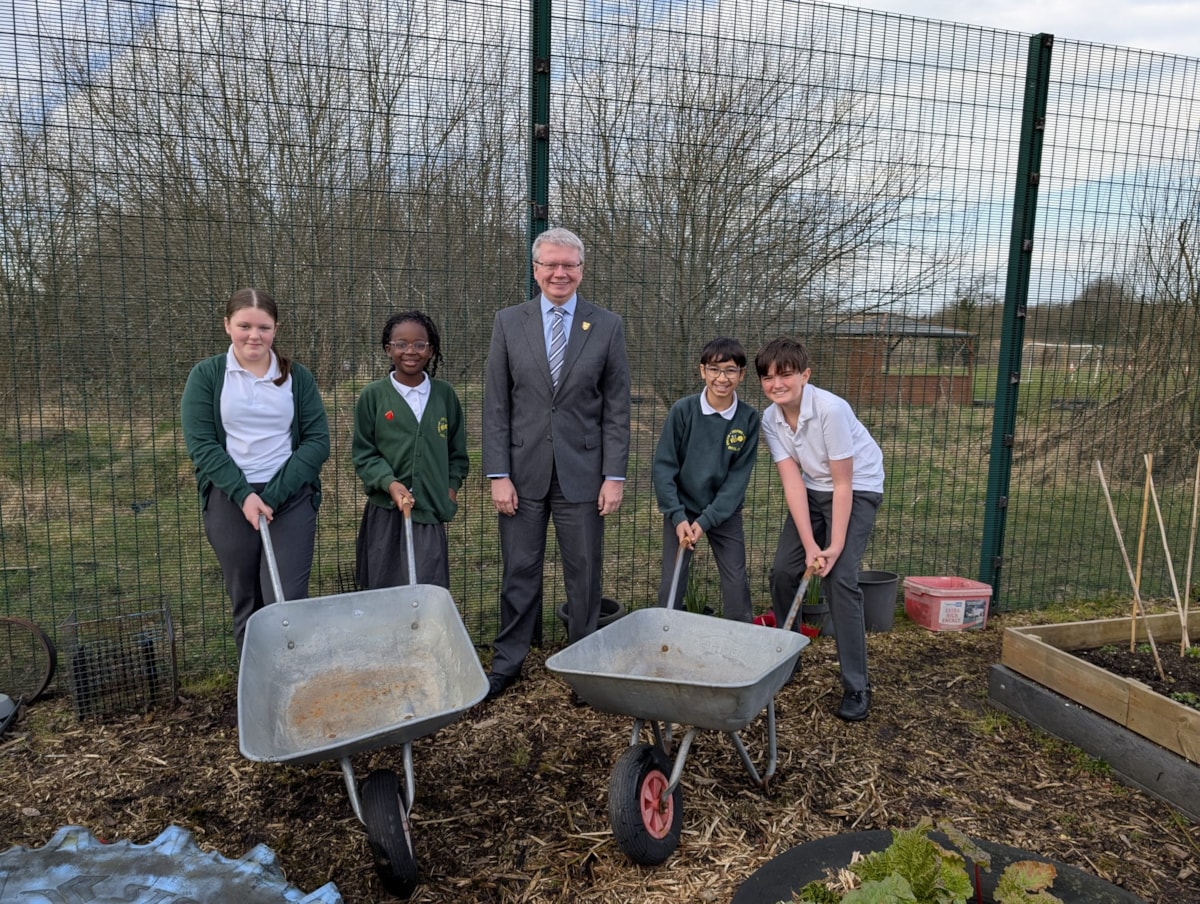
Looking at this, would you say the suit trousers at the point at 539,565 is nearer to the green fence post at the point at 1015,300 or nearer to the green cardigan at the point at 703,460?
the green cardigan at the point at 703,460

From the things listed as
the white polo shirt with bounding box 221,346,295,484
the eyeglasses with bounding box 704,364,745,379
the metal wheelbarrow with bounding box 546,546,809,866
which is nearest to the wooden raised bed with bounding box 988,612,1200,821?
the metal wheelbarrow with bounding box 546,546,809,866

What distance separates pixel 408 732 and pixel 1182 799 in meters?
2.50

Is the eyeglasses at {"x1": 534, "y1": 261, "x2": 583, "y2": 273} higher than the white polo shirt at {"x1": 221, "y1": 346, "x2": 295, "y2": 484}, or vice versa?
the eyeglasses at {"x1": 534, "y1": 261, "x2": 583, "y2": 273}

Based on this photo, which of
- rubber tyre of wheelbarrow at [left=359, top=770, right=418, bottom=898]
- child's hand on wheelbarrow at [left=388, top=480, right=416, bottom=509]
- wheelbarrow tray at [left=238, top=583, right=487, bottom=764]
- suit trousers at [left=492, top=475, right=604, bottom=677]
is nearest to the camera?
rubber tyre of wheelbarrow at [left=359, top=770, right=418, bottom=898]

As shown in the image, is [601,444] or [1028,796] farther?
[601,444]

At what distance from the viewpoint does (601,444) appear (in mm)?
3438

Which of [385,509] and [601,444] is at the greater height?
[601,444]

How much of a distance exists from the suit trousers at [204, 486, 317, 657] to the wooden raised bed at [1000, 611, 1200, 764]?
2862 millimetres

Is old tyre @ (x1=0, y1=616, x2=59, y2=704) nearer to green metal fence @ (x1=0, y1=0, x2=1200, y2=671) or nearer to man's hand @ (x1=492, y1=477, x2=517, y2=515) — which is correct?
green metal fence @ (x1=0, y1=0, x2=1200, y2=671)

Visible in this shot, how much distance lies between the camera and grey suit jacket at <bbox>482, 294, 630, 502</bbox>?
3.32m

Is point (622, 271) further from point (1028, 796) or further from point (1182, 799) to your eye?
point (1182, 799)

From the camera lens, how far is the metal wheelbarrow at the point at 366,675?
2.15 metres

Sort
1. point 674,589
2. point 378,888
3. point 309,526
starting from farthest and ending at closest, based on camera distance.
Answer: point 309,526, point 674,589, point 378,888

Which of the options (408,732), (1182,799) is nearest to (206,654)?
(408,732)
